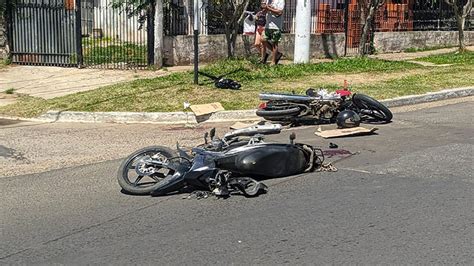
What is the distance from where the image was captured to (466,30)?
25.7 metres

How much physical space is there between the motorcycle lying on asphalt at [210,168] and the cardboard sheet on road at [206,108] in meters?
3.86

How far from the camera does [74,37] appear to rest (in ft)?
53.1

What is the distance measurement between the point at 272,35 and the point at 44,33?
5785 mm

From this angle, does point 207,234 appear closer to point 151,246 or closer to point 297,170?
point 151,246

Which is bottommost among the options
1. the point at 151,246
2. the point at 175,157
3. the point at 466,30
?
the point at 151,246

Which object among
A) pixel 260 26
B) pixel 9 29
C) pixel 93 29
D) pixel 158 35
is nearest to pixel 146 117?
pixel 158 35

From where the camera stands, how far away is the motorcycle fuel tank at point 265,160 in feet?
21.8

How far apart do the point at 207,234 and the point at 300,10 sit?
11.8 metres

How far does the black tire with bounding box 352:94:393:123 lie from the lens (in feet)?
33.1

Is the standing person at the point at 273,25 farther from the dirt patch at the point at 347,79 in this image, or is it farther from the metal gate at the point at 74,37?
the metal gate at the point at 74,37

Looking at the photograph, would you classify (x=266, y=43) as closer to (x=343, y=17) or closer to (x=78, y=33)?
(x=78, y=33)

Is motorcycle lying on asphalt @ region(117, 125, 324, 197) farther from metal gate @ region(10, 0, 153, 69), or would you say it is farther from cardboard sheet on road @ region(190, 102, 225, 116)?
metal gate @ region(10, 0, 153, 69)

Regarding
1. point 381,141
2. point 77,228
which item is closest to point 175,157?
point 77,228

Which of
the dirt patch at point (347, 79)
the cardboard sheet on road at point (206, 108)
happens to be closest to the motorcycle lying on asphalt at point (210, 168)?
the cardboard sheet on road at point (206, 108)
